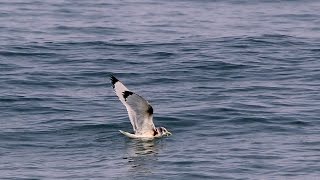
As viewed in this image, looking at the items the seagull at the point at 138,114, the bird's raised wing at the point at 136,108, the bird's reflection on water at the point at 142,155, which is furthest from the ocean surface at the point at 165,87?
the bird's raised wing at the point at 136,108

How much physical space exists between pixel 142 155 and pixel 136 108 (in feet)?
4.44

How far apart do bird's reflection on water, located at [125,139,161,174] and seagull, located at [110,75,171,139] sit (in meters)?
0.22

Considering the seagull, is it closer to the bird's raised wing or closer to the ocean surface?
the bird's raised wing

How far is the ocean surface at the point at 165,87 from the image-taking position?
68.2ft

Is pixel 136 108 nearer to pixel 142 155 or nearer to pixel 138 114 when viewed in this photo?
pixel 138 114

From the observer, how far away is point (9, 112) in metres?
25.0

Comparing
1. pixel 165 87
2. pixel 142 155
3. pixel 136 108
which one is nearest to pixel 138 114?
pixel 136 108

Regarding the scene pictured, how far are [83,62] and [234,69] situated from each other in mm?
4184

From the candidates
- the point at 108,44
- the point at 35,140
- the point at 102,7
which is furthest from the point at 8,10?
the point at 35,140

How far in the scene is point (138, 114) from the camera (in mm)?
22547

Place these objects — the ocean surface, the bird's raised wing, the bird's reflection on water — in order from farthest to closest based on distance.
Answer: the bird's raised wing → the ocean surface → the bird's reflection on water

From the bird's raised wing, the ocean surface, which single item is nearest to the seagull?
the bird's raised wing

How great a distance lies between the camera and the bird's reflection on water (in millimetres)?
20312

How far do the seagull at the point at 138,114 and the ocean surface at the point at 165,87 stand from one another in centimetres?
22
